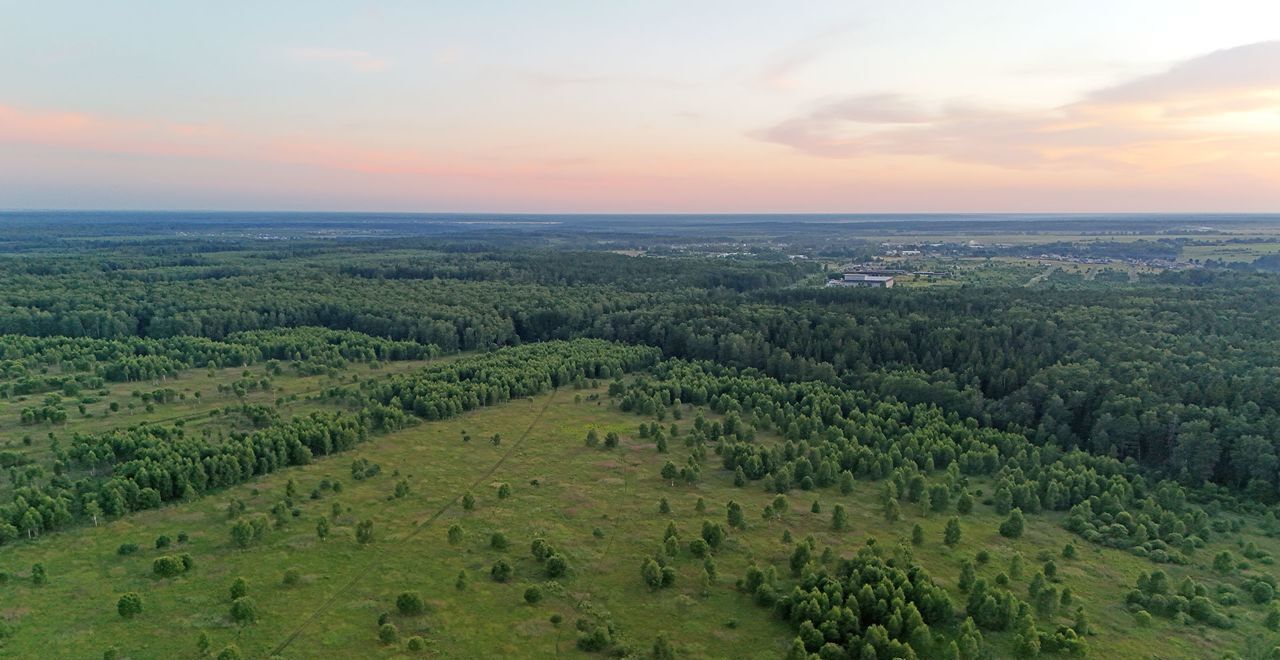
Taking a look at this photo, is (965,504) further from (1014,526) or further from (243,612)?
(243,612)

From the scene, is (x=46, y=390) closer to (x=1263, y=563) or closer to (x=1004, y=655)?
(x=1004, y=655)

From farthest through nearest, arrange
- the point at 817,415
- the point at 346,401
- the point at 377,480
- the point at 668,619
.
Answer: the point at 346,401 < the point at 817,415 < the point at 377,480 < the point at 668,619

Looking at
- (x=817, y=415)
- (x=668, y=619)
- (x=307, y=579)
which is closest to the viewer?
(x=668, y=619)

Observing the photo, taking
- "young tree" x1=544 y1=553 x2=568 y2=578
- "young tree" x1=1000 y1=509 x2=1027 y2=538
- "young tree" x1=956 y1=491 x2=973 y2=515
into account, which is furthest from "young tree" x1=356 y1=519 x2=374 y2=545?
"young tree" x1=1000 y1=509 x2=1027 y2=538

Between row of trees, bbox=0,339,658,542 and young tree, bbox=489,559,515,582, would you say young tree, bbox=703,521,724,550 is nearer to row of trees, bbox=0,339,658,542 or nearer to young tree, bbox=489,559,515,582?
young tree, bbox=489,559,515,582

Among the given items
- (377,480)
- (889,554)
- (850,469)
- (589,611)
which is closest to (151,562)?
(377,480)

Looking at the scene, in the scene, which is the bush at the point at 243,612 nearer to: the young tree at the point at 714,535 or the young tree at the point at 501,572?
the young tree at the point at 501,572

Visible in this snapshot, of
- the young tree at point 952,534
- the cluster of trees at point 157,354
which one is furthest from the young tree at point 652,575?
the cluster of trees at point 157,354
